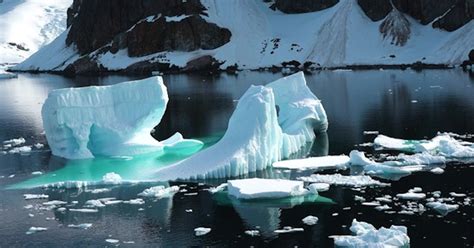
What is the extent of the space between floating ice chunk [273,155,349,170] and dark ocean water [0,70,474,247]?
1.34 metres

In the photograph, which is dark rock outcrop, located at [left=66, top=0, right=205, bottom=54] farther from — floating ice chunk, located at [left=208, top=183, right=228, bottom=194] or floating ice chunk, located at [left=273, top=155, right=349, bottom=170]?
floating ice chunk, located at [left=208, top=183, right=228, bottom=194]

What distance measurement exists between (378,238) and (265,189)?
6189 millimetres

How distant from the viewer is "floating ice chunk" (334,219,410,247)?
→ 55.2 ft

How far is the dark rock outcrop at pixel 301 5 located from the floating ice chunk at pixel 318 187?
80.4m

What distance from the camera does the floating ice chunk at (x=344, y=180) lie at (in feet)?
78.0

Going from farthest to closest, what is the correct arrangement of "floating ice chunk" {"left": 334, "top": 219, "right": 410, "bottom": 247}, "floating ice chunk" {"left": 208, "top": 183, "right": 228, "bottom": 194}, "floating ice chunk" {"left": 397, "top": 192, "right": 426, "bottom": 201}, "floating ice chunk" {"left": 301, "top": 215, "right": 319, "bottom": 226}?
"floating ice chunk" {"left": 208, "top": 183, "right": 228, "bottom": 194}
"floating ice chunk" {"left": 397, "top": 192, "right": 426, "bottom": 201}
"floating ice chunk" {"left": 301, "top": 215, "right": 319, "bottom": 226}
"floating ice chunk" {"left": 334, "top": 219, "right": 410, "bottom": 247}

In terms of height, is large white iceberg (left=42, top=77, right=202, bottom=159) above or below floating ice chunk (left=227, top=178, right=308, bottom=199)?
above

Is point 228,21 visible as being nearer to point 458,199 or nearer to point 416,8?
point 416,8

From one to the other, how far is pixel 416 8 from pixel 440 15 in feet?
14.6

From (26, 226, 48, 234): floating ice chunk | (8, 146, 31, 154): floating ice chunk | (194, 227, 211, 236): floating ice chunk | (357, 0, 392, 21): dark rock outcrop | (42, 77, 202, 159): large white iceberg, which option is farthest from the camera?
(357, 0, 392, 21): dark rock outcrop

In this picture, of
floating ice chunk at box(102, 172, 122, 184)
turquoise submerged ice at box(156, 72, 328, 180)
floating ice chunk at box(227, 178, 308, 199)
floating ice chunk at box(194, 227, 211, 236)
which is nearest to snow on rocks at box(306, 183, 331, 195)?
floating ice chunk at box(227, 178, 308, 199)

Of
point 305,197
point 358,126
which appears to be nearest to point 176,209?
point 305,197

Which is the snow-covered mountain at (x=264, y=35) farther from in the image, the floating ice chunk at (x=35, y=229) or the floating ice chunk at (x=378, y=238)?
the floating ice chunk at (x=35, y=229)

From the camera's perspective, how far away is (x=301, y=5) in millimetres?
102688
